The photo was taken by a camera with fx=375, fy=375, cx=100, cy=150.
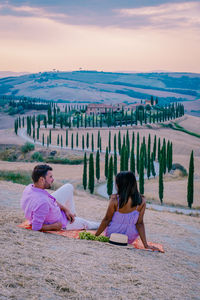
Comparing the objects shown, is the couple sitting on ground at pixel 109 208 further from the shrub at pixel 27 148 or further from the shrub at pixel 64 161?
the shrub at pixel 27 148

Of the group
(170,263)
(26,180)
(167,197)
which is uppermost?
(170,263)

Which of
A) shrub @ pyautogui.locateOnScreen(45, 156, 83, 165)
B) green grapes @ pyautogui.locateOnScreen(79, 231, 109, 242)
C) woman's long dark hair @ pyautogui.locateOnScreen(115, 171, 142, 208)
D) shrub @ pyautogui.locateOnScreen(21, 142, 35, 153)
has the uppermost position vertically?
woman's long dark hair @ pyautogui.locateOnScreen(115, 171, 142, 208)

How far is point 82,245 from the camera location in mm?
7684

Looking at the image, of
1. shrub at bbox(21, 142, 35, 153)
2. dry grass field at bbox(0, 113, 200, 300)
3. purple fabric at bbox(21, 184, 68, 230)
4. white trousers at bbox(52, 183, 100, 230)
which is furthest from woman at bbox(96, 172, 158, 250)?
shrub at bbox(21, 142, 35, 153)

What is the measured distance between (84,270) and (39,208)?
2162mm

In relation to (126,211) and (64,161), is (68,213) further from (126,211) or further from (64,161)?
(64,161)

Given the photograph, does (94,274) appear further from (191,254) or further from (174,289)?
(191,254)

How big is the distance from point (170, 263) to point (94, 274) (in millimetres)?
2406

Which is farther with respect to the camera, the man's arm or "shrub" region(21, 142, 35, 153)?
"shrub" region(21, 142, 35, 153)

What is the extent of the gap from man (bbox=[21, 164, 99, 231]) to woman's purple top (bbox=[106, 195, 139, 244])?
3.18ft

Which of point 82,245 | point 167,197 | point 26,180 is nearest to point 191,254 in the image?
point 82,245

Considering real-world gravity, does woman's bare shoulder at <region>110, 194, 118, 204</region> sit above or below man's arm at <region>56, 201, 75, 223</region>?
above

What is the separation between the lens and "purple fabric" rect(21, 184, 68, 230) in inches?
307

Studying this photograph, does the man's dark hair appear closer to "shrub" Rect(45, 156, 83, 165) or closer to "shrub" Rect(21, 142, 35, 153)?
"shrub" Rect(45, 156, 83, 165)
